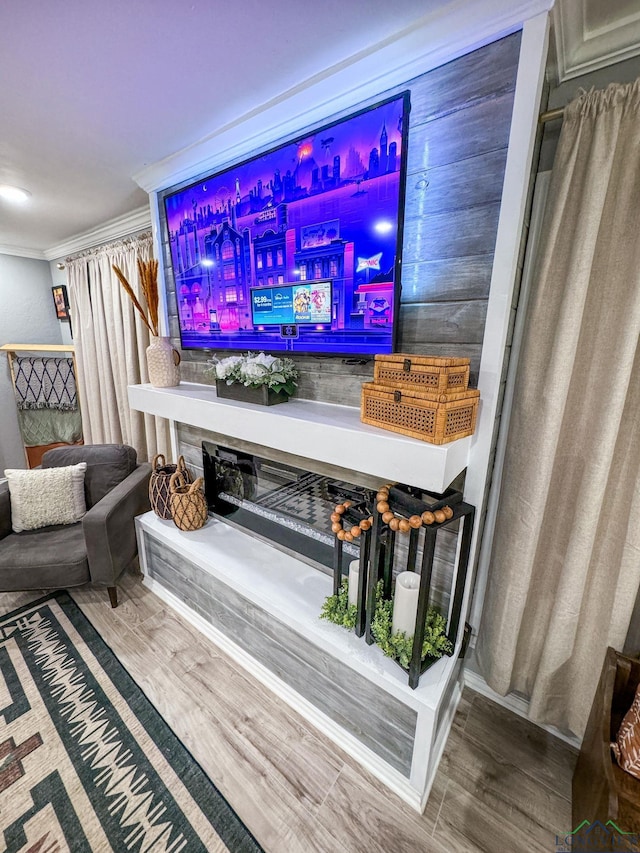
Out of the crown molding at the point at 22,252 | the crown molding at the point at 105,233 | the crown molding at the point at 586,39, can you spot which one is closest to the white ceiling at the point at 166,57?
the crown molding at the point at 586,39

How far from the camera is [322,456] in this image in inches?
47.6

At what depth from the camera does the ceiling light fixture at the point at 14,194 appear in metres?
2.11

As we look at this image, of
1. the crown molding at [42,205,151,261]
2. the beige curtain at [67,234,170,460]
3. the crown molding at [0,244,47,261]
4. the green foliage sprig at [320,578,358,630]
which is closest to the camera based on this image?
the green foliage sprig at [320,578,358,630]

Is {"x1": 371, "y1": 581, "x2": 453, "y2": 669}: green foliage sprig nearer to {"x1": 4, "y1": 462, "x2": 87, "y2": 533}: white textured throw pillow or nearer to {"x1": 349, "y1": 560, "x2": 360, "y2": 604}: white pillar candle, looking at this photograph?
{"x1": 349, "y1": 560, "x2": 360, "y2": 604}: white pillar candle

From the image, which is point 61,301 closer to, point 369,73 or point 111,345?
point 111,345

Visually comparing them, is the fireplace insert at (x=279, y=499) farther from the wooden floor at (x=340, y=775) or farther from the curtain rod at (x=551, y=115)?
the curtain rod at (x=551, y=115)

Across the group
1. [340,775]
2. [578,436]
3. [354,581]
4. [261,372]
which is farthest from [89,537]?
[578,436]

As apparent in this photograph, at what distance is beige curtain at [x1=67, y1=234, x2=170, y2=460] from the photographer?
2.65m

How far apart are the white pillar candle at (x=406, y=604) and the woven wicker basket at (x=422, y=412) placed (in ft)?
1.80

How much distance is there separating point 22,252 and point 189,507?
3.32 m

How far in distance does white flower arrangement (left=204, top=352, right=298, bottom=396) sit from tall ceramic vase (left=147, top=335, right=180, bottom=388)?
49cm

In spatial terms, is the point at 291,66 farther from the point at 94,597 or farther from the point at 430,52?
the point at 94,597

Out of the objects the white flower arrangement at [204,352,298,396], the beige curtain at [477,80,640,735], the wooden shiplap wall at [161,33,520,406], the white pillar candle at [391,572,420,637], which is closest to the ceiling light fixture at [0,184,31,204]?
the white flower arrangement at [204,352,298,396]

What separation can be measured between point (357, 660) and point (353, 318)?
48.1 inches
